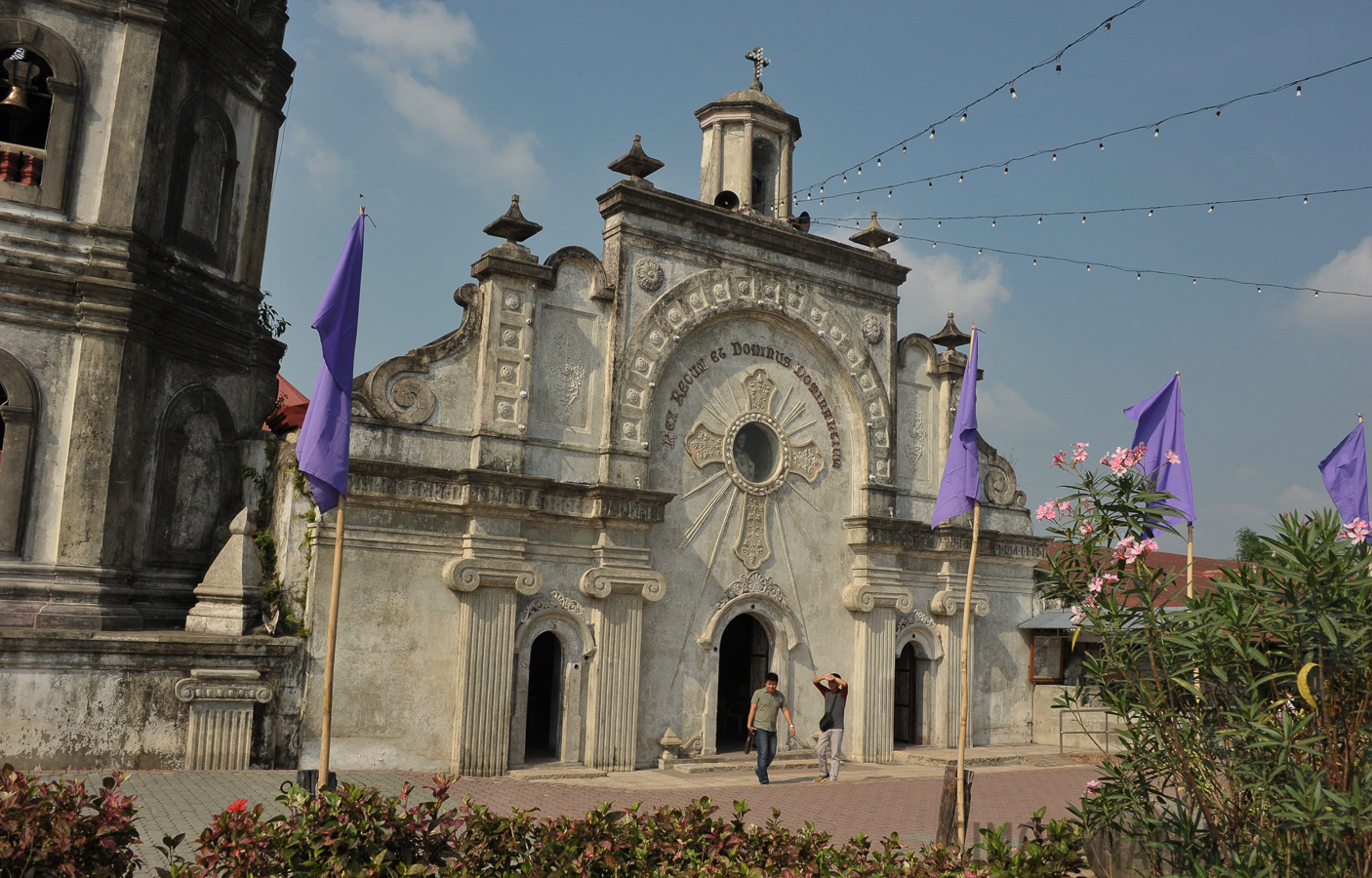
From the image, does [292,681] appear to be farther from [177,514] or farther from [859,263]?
[859,263]

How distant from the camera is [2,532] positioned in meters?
14.1

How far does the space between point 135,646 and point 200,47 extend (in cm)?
923

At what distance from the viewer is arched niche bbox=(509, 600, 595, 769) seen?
16.2 meters

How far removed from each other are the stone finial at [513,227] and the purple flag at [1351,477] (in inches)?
501

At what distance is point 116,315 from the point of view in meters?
14.8

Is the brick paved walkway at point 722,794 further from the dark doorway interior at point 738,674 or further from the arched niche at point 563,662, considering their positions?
the dark doorway interior at point 738,674

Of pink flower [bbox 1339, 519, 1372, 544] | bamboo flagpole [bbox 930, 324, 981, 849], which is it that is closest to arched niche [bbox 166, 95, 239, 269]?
bamboo flagpole [bbox 930, 324, 981, 849]

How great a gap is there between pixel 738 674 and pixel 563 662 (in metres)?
4.85

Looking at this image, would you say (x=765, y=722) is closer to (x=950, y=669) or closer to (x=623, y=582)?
(x=623, y=582)

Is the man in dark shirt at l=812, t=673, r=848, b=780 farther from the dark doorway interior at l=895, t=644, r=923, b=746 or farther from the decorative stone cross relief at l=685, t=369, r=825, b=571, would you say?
the dark doorway interior at l=895, t=644, r=923, b=746

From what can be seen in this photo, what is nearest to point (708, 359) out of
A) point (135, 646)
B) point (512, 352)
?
point (512, 352)

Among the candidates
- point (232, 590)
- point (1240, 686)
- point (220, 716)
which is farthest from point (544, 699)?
point (1240, 686)

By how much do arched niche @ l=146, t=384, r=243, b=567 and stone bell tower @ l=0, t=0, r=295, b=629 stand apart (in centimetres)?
3

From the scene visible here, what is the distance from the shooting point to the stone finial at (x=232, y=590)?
1484 cm
